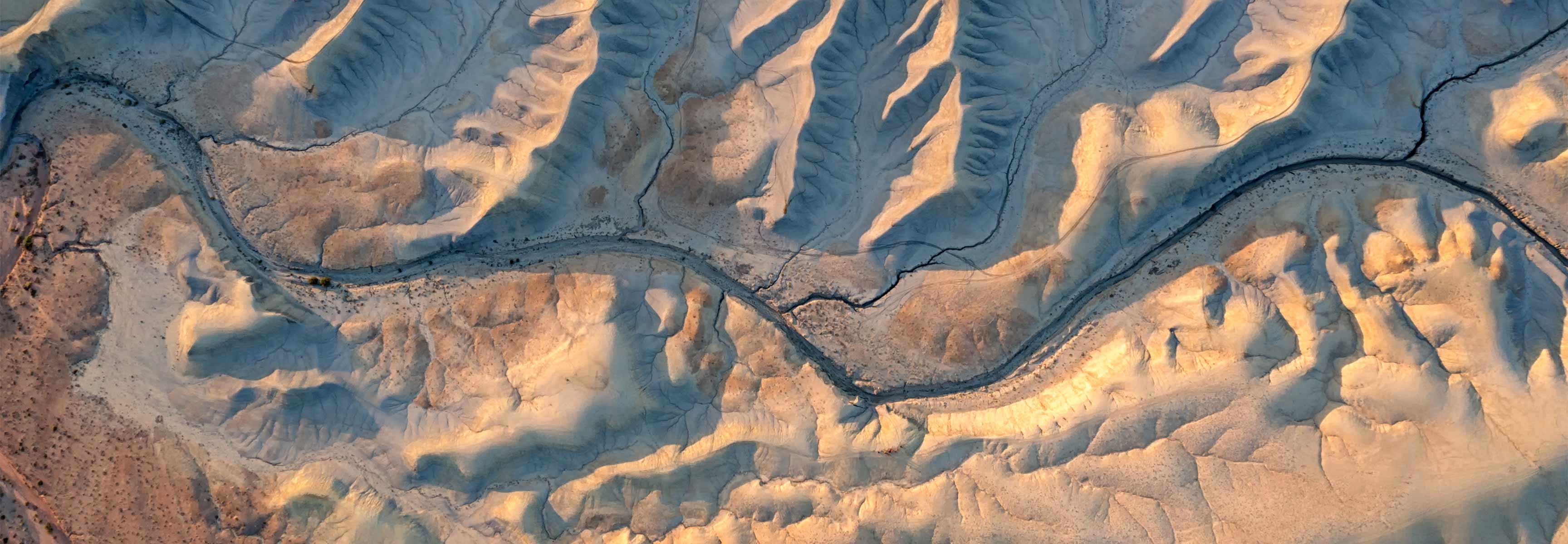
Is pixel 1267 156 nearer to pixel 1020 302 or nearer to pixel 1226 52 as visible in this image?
pixel 1226 52

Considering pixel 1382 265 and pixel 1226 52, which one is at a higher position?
pixel 1226 52

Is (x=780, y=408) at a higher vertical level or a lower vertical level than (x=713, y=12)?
lower

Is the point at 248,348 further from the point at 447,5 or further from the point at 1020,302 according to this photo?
the point at 1020,302

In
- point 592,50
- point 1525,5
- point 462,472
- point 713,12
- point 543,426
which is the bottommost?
point 462,472

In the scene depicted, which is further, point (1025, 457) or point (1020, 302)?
point (1020, 302)

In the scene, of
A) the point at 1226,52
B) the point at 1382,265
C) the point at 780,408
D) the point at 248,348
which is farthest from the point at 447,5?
the point at 1382,265

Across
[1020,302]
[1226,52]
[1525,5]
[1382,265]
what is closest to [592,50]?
[1020,302]
